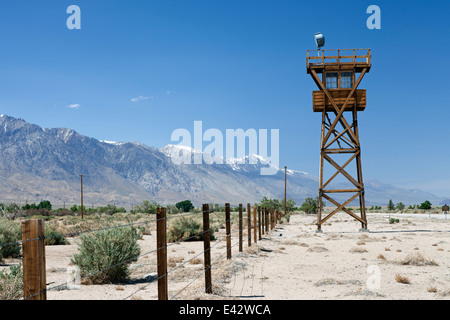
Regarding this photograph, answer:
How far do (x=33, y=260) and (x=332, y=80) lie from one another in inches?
967

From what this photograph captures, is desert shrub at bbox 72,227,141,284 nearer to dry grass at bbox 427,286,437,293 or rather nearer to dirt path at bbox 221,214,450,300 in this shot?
dirt path at bbox 221,214,450,300

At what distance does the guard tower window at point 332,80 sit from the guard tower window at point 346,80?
0.38 meters

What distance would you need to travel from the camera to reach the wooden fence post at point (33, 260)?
13.8 ft

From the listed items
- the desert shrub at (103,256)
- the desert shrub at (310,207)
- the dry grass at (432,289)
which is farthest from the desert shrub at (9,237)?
the desert shrub at (310,207)

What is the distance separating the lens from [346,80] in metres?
26.7

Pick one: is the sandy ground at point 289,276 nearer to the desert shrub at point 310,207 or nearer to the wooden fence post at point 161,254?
the wooden fence post at point 161,254

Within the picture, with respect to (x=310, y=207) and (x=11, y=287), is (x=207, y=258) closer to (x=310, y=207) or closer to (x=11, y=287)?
(x=11, y=287)

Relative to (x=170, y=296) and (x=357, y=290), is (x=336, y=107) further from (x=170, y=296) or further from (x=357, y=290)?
(x=170, y=296)

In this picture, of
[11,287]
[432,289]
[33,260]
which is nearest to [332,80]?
[432,289]

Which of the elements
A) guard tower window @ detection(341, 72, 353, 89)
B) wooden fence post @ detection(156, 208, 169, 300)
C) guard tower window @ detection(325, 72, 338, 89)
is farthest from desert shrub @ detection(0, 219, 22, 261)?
guard tower window @ detection(341, 72, 353, 89)

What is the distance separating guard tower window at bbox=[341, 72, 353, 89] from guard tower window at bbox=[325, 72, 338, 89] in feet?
1.24

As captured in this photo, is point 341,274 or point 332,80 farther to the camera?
point 332,80

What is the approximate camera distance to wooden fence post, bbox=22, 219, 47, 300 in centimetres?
420
